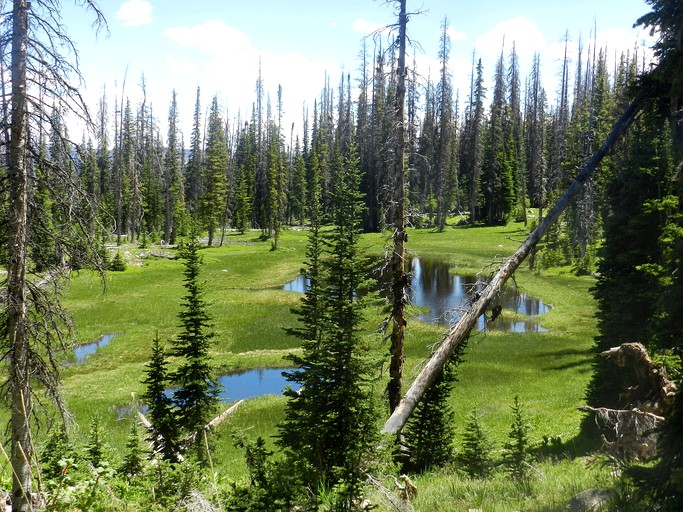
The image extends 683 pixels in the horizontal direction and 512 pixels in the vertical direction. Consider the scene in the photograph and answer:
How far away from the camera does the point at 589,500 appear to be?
7.54m

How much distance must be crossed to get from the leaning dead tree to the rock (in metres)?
4.74

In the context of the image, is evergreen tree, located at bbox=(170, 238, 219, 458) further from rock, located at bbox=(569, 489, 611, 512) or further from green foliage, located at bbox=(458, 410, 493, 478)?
rock, located at bbox=(569, 489, 611, 512)

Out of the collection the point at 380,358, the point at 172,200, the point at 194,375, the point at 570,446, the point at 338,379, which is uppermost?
the point at 172,200

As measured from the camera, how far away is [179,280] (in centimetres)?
5012

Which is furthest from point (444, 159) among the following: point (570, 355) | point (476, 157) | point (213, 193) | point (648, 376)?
point (648, 376)

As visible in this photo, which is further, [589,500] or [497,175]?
[497,175]

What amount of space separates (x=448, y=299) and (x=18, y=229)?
3657 centimetres

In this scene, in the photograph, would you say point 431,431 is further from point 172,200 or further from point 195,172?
point 195,172

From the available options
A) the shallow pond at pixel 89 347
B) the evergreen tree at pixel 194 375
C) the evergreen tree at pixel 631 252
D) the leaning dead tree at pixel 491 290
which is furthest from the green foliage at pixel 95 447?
the shallow pond at pixel 89 347

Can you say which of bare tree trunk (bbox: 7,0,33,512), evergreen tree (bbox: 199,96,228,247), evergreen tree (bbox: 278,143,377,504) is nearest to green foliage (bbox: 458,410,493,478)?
evergreen tree (bbox: 278,143,377,504)

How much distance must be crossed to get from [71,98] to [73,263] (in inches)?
97.4

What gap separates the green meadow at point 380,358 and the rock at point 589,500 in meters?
0.38

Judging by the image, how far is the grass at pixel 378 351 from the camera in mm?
10470

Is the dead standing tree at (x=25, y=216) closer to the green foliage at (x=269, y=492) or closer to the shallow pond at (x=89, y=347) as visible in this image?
the green foliage at (x=269, y=492)
